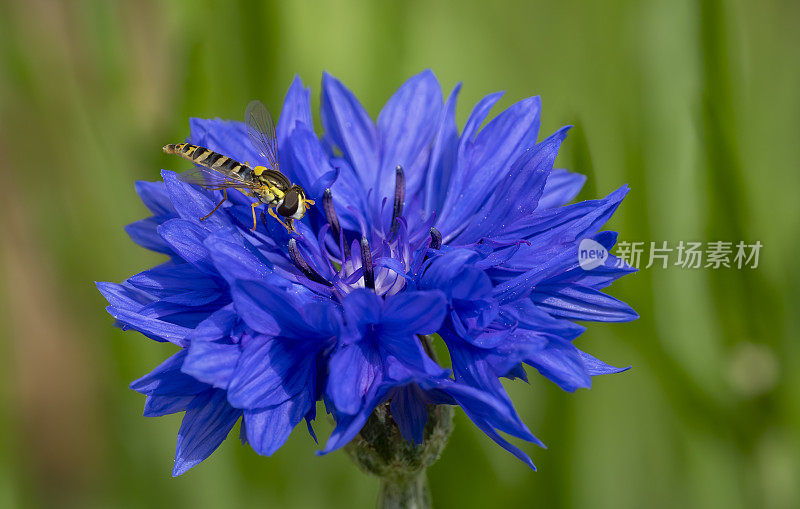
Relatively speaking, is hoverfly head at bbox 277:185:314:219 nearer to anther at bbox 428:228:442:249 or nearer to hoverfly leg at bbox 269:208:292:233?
hoverfly leg at bbox 269:208:292:233

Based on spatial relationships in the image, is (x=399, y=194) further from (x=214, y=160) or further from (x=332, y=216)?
(x=214, y=160)

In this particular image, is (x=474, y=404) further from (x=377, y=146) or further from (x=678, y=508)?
(x=678, y=508)

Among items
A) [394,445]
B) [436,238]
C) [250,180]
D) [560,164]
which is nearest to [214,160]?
[250,180]

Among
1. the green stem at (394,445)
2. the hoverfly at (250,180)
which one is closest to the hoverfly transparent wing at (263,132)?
the hoverfly at (250,180)

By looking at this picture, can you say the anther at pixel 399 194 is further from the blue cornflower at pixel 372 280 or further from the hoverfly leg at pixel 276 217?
the hoverfly leg at pixel 276 217

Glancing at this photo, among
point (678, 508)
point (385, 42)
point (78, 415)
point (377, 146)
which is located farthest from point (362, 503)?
point (78, 415)

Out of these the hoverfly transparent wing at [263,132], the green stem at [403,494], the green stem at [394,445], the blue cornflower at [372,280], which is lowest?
the green stem at [403,494]

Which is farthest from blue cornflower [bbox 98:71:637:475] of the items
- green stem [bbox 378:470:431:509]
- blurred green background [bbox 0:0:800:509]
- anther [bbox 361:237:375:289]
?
blurred green background [bbox 0:0:800:509]
